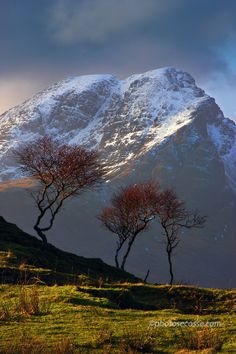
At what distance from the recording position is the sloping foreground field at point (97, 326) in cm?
998

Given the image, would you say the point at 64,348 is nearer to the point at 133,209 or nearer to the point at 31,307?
the point at 31,307

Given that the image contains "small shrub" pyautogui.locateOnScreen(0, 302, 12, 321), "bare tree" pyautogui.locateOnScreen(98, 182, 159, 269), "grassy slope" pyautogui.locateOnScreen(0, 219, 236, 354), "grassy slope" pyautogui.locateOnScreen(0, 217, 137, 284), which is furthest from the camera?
"bare tree" pyautogui.locateOnScreen(98, 182, 159, 269)

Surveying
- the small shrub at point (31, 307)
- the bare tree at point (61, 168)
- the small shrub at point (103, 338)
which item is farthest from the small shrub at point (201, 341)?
the bare tree at point (61, 168)

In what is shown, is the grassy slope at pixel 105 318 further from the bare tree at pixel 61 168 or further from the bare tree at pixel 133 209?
the bare tree at pixel 133 209

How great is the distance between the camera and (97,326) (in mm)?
11922

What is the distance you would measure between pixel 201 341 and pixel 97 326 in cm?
276

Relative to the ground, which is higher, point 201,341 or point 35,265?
point 35,265

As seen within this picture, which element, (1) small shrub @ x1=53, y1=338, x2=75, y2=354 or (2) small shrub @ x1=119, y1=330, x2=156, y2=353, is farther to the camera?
(2) small shrub @ x1=119, y1=330, x2=156, y2=353

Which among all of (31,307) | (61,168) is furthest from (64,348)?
(61,168)

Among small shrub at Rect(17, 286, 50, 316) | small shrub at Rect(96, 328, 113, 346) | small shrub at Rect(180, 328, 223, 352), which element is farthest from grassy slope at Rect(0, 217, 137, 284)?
small shrub at Rect(180, 328, 223, 352)

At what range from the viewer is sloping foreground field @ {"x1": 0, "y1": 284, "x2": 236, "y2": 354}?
9.98 m

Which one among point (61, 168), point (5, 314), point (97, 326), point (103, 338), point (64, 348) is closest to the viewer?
point (64, 348)

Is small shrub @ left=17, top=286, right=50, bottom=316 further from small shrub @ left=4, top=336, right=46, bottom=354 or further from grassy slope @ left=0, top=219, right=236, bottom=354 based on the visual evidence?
small shrub @ left=4, top=336, right=46, bottom=354

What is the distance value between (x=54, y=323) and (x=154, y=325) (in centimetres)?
241
